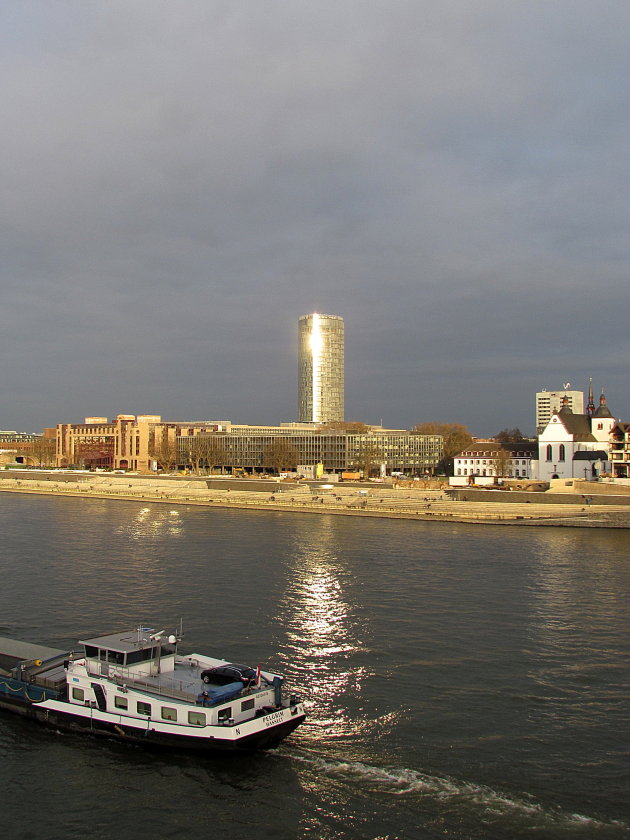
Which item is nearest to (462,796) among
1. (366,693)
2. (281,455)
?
(366,693)

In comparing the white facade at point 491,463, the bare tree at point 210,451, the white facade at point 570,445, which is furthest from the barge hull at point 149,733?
the bare tree at point 210,451

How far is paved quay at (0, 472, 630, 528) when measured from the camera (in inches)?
3580

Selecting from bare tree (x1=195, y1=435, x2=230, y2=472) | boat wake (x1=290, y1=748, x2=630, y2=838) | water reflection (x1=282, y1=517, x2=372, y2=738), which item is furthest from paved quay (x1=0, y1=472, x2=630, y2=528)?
boat wake (x1=290, y1=748, x2=630, y2=838)

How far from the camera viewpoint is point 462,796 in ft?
74.6

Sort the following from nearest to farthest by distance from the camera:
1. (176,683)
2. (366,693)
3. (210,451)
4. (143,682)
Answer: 1. (143,682)
2. (176,683)
3. (366,693)
4. (210,451)

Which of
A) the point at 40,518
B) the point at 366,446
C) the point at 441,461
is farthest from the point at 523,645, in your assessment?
the point at 441,461

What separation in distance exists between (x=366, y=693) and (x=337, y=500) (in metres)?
80.8

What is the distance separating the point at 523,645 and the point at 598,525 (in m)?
55.8

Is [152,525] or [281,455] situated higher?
[281,455]

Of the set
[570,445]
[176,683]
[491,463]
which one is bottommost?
[176,683]

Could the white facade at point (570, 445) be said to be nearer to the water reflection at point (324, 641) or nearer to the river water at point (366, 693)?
the river water at point (366, 693)

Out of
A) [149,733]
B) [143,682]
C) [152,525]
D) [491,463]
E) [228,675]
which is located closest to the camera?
[149,733]

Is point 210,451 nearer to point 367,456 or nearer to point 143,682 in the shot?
point 367,456

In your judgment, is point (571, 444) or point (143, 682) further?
point (571, 444)
